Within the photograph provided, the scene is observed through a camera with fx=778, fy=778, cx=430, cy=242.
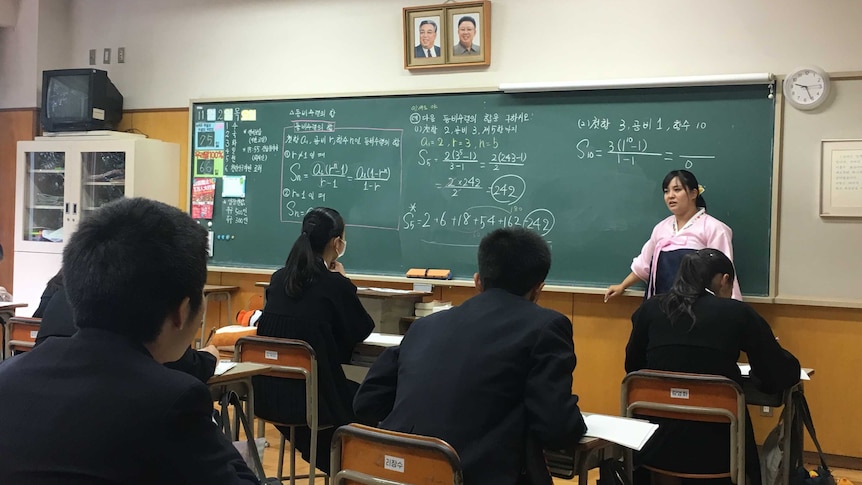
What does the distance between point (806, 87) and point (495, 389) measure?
10.3ft

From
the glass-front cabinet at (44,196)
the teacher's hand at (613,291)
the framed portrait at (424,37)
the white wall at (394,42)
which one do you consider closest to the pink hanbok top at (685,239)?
the teacher's hand at (613,291)

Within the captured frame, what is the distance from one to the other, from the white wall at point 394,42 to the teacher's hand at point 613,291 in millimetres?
1250

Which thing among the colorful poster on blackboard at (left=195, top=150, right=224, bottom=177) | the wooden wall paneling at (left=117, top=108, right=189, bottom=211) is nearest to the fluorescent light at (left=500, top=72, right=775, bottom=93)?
the colorful poster on blackboard at (left=195, top=150, right=224, bottom=177)

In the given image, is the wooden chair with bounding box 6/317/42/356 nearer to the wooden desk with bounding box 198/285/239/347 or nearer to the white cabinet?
the wooden desk with bounding box 198/285/239/347

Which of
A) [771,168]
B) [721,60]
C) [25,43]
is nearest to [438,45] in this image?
[721,60]

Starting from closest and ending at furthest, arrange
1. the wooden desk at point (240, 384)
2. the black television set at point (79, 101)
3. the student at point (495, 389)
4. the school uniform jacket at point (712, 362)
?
1. the student at point (495, 389)
2. the wooden desk at point (240, 384)
3. the school uniform jacket at point (712, 362)
4. the black television set at point (79, 101)

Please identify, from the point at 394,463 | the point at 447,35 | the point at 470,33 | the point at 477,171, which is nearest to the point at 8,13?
the point at 447,35

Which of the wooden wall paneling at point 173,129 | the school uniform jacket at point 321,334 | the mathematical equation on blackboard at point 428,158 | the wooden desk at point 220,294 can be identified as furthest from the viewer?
the wooden wall paneling at point 173,129

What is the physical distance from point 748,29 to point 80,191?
4.77 metres

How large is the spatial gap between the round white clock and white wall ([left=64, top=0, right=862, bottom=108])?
8 cm

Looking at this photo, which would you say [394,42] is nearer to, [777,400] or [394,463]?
[777,400]

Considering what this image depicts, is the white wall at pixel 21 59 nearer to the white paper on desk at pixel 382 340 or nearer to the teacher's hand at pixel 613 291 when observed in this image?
the white paper on desk at pixel 382 340

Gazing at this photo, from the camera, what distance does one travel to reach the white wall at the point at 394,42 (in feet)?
14.0

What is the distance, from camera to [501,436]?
6.19 feet
